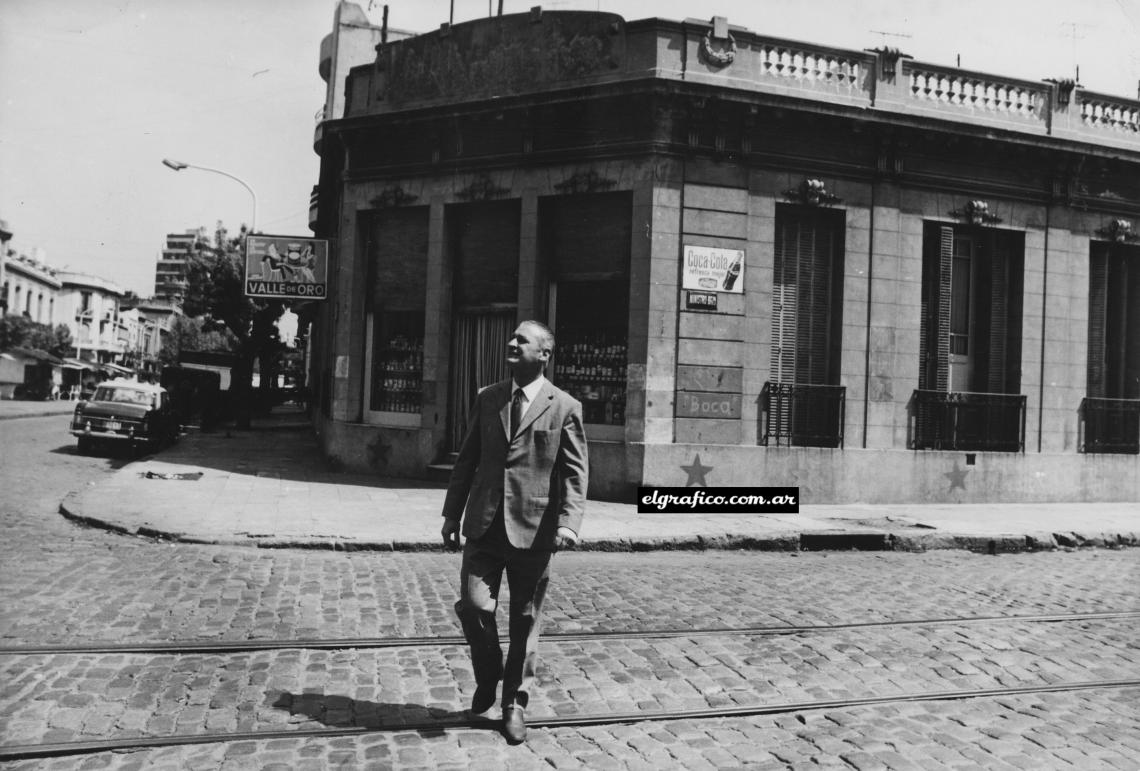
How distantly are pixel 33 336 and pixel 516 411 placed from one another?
55.6 metres

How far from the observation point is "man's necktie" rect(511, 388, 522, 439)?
14.3 feet

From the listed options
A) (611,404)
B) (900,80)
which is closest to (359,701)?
(611,404)

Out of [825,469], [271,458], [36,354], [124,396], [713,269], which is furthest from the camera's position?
[36,354]

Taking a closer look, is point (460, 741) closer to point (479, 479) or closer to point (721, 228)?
point (479, 479)

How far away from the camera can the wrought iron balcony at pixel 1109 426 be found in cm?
1591

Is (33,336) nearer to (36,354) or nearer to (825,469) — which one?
(36,354)

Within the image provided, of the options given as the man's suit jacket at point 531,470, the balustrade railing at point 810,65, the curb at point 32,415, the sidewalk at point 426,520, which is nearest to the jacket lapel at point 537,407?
the man's suit jacket at point 531,470

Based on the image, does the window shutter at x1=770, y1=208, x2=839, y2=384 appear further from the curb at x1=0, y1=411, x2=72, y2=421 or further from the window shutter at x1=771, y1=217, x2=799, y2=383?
the curb at x1=0, y1=411, x2=72, y2=421

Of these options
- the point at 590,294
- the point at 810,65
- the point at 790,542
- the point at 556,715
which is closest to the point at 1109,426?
the point at 810,65

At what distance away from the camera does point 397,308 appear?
54.3ft

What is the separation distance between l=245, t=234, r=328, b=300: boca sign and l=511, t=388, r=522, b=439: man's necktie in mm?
15755

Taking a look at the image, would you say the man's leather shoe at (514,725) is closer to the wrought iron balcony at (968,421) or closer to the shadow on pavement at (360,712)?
the shadow on pavement at (360,712)

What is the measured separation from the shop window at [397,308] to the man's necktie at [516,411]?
12.0 metres

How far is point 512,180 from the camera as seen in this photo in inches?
590
